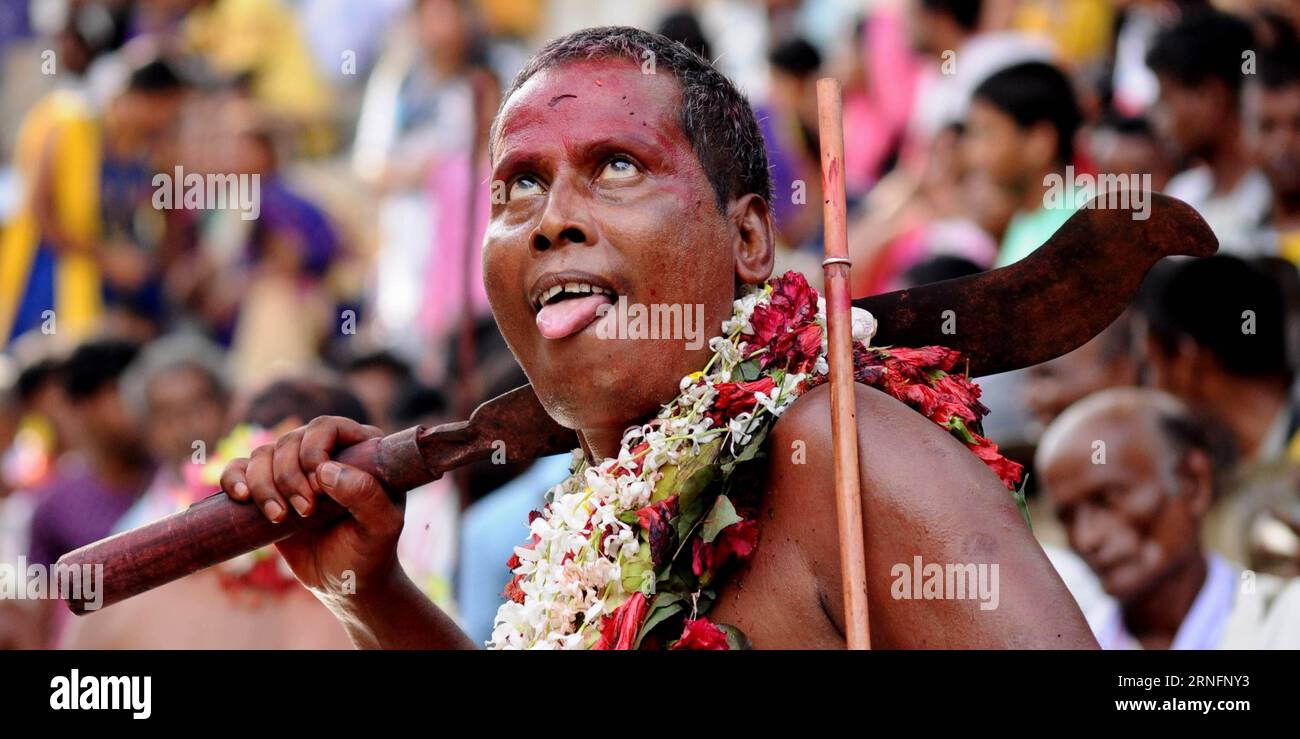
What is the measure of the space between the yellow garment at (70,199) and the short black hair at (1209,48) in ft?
22.1

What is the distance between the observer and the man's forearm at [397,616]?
4.21 m

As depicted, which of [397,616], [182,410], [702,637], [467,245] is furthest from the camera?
[182,410]

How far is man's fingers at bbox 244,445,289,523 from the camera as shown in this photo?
3887 mm

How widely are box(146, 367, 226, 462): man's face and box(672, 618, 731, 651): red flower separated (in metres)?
6.01

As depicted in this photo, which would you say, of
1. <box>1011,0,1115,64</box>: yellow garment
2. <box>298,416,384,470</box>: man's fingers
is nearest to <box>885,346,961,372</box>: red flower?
<box>298,416,384,470</box>: man's fingers

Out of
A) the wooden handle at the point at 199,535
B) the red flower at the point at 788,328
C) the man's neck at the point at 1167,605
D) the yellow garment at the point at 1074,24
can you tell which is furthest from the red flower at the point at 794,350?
the yellow garment at the point at 1074,24

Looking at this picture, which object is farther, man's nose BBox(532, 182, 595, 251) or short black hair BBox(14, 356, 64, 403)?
short black hair BBox(14, 356, 64, 403)

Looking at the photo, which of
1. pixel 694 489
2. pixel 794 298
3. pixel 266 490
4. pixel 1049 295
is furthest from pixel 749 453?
pixel 266 490

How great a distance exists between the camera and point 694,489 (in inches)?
135

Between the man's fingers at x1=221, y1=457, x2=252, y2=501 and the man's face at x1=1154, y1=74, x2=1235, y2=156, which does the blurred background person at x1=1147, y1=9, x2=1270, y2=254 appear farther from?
the man's fingers at x1=221, y1=457, x2=252, y2=501

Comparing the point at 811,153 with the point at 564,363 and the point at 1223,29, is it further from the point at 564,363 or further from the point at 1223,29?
the point at 564,363

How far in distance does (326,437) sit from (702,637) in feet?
3.65

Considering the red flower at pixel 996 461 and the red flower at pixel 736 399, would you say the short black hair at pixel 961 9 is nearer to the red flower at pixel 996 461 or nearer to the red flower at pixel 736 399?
the red flower at pixel 736 399

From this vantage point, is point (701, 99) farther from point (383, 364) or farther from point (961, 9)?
point (383, 364)
